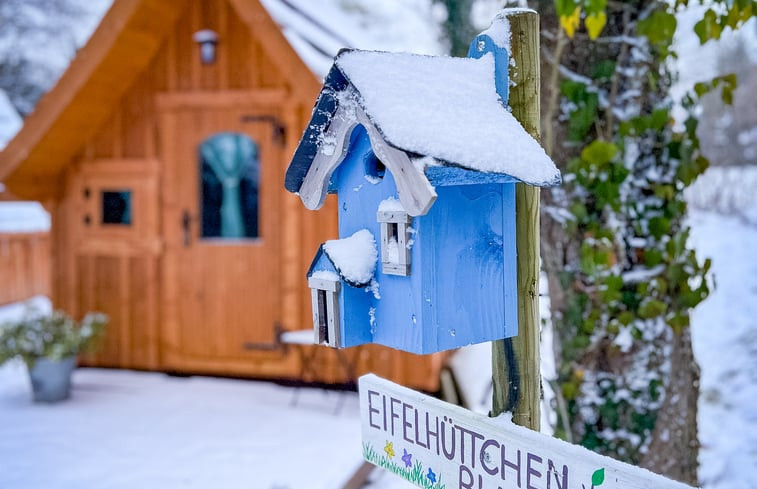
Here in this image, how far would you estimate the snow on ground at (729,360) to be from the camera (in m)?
5.08

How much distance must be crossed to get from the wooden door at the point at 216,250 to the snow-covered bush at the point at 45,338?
0.70m

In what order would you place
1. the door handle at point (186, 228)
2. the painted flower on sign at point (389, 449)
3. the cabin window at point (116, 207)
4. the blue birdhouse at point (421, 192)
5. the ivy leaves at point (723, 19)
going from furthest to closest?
the cabin window at point (116, 207) < the door handle at point (186, 228) < the ivy leaves at point (723, 19) < the painted flower on sign at point (389, 449) < the blue birdhouse at point (421, 192)

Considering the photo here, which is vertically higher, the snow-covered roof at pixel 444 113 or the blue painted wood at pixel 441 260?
the snow-covered roof at pixel 444 113

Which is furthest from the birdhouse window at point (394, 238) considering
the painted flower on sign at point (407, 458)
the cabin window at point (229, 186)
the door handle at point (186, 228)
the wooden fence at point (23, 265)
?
the wooden fence at point (23, 265)

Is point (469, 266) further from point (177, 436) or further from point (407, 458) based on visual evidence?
point (177, 436)

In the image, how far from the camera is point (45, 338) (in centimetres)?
602

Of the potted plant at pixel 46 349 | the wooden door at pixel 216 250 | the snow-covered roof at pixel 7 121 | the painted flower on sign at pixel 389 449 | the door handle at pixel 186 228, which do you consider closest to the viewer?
the painted flower on sign at pixel 389 449

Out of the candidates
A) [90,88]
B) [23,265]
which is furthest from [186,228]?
[23,265]

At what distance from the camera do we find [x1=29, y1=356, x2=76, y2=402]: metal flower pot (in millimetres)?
5859

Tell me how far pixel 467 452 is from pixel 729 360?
24.8 feet

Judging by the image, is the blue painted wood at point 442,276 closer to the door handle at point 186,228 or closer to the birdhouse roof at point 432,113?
the birdhouse roof at point 432,113

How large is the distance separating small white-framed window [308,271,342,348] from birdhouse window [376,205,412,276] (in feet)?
0.45

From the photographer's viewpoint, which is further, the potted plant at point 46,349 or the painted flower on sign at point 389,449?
the potted plant at point 46,349

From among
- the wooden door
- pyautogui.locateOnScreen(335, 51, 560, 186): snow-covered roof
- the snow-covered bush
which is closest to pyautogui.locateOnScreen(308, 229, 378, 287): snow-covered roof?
pyautogui.locateOnScreen(335, 51, 560, 186): snow-covered roof
